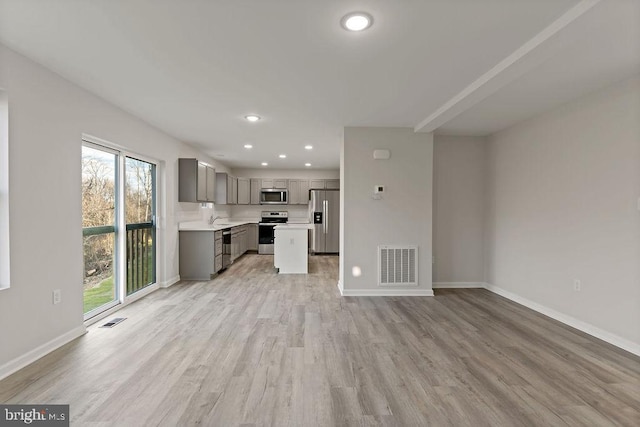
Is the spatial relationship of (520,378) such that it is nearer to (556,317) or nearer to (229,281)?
(556,317)

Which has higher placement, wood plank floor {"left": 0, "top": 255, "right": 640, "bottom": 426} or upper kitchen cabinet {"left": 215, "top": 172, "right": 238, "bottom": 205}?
upper kitchen cabinet {"left": 215, "top": 172, "right": 238, "bottom": 205}

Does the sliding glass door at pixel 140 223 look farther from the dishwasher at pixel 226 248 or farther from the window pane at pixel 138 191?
the dishwasher at pixel 226 248

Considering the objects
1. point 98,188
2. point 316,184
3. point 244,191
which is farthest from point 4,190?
point 316,184

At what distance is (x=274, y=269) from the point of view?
6262mm

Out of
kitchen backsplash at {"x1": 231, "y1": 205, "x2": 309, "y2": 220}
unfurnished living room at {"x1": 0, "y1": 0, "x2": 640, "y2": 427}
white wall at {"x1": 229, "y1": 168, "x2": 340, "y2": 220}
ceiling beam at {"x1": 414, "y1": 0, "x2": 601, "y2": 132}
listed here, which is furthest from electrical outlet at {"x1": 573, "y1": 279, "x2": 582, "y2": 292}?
kitchen backsplash at {"x1": 231, "y1": 205, "x2": 309, "y2": 220}

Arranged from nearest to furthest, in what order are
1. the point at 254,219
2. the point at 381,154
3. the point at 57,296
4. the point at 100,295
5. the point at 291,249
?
the point at 57,296, the point at 100,295, the point at 381,154, the point at 291,249, the point at 254,219

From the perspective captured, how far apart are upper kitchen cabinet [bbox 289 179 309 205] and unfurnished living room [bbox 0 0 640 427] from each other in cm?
370

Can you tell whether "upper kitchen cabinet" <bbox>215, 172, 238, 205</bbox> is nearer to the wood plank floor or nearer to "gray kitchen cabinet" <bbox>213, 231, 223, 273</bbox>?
"gray kitchen cabinet" <bbox>213, 231, 223, 273</bbox>

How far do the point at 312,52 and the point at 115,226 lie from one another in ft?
10.4

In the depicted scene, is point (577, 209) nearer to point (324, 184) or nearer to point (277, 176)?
point (324, 184)

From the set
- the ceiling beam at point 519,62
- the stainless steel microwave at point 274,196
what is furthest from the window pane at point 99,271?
the stainless steel microwave at point 274,196

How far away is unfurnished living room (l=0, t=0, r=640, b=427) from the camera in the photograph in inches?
74.6

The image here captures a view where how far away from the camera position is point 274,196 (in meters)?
8.73

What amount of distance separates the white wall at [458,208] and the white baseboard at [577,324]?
2.14 feet
